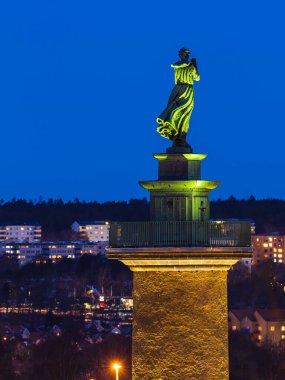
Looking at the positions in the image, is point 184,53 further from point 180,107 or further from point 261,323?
point 261,323

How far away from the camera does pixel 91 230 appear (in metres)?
190

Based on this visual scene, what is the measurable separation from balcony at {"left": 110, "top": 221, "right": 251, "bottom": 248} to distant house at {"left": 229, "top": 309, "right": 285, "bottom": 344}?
254 ft

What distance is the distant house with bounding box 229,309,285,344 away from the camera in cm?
9225

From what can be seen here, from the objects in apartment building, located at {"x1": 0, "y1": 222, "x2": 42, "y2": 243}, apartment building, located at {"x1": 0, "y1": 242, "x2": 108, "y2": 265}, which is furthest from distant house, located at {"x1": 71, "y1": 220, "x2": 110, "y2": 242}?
apartment building, located at {"x1": 0, "y1": 242, "x2": 108, "y2": 265}

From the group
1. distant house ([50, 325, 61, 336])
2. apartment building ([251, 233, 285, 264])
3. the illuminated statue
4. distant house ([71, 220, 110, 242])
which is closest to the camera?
the illuminated statue

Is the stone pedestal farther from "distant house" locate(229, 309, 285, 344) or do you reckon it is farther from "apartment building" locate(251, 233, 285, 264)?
"apartment building" locate(251, 233, 285, 264)

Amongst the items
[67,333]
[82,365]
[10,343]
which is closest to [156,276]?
[82,365]

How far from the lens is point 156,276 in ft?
42.2

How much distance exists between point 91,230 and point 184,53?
177 meters

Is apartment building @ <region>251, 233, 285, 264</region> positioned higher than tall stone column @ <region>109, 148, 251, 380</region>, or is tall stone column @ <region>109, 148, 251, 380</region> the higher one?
apartment building @ <region>251, 233, 285, 264</region>

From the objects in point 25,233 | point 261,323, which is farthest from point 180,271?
point 25,233

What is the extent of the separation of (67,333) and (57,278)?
55.3 metres

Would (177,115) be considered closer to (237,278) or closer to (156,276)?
(156,276)

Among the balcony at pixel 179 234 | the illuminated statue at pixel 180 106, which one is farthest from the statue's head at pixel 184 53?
the balcony at pixel 179 234
